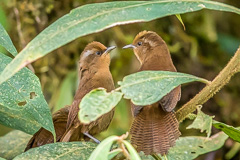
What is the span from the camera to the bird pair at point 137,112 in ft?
4.72

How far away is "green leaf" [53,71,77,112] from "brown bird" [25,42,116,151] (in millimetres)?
1219

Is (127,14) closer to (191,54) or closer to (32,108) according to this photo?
(32,108)

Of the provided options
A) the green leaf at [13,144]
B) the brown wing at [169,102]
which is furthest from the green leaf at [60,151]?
the green leaf at [13,144]

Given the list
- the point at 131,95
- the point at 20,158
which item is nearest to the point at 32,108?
the point at 20,158

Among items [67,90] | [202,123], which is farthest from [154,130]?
[67,90]

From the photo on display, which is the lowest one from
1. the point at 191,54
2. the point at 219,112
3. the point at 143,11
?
the point at 219,112

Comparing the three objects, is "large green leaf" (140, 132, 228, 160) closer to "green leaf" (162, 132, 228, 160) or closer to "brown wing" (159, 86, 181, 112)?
"green leaf" (162, 132, 228, 160)

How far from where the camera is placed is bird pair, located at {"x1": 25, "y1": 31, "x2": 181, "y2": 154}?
4.72 feet

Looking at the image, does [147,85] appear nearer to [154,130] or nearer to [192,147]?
[154,130]

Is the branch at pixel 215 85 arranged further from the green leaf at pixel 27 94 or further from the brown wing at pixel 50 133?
the brown wing at pixel 50 133

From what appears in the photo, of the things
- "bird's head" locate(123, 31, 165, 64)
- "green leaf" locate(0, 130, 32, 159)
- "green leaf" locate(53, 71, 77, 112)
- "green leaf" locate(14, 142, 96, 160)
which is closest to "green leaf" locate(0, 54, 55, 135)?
"green leaf" locate(14, 142, 96, 160)

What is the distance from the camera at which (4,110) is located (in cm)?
155

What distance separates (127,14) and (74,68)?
2.58 metres

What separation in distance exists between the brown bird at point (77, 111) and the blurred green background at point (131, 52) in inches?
49.6
